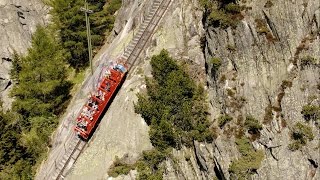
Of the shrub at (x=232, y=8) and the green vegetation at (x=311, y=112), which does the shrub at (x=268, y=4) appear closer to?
the shrub at (x=232, y=8)

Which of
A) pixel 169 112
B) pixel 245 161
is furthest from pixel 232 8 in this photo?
pixel 245 161

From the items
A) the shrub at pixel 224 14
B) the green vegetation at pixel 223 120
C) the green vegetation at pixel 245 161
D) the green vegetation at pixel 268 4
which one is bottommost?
the green vegetation at pixel 245 161

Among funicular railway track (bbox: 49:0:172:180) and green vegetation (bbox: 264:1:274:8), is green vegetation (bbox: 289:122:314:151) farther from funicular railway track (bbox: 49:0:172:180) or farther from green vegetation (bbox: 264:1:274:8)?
funicular railway track (bbox: 49:0:172:180)

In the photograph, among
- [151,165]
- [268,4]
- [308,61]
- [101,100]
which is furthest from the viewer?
[101,100]

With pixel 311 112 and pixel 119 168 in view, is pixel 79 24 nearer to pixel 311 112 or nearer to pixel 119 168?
pixel 119 168

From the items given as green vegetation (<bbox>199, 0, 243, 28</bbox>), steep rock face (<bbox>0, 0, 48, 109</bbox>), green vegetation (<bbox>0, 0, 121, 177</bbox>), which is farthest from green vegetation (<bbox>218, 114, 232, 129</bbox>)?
steep rock face (<bbox>0, 0, 48, 109</bbox>)

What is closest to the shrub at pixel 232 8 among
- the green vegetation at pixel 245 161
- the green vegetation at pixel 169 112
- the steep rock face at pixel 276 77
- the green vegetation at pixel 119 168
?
the steep rock face at pixel 276 77
